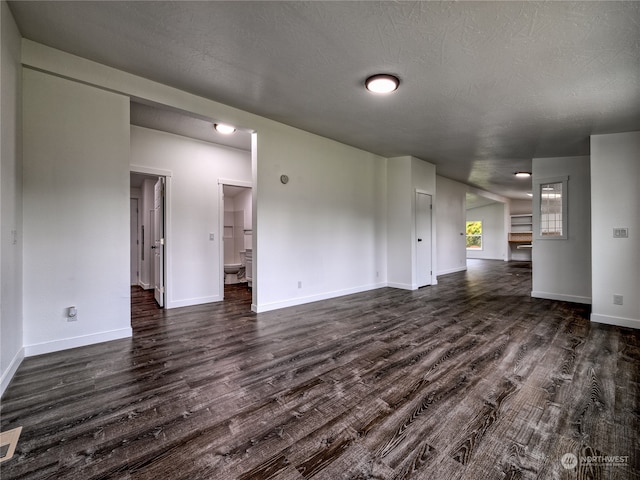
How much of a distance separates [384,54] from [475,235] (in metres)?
12.9

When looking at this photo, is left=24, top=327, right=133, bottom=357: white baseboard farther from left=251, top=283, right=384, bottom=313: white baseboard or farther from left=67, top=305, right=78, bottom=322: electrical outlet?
left=251, top=283, right=384, bottom=313: white baseboard

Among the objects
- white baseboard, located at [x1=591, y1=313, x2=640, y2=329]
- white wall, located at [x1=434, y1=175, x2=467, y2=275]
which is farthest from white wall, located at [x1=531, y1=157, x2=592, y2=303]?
white wall, located at [x1=434, y1=175, x2=467, y2=275]

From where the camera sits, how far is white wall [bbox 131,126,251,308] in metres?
4.36

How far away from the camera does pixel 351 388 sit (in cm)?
209

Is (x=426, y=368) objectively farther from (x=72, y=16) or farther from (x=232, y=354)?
(x=72, y=16)

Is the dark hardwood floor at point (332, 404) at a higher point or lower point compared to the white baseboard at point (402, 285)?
lower

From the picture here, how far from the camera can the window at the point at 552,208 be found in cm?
502

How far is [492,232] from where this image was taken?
12500mm

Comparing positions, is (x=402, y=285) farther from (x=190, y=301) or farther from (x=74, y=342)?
(x=74, y=342)

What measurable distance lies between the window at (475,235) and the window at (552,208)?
8368 millimetres

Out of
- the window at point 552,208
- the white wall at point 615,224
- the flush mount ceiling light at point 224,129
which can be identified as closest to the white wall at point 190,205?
the flush mount ceiling light at point 224,129

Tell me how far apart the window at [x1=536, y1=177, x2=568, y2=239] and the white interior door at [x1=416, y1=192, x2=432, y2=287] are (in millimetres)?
1970

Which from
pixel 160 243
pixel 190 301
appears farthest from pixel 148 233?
pixel 190 301

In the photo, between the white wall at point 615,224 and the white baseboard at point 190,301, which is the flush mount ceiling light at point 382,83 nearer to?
the white wall at point 615,224
